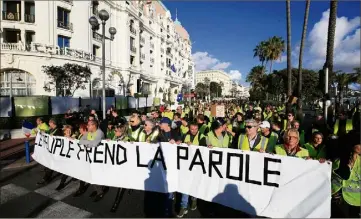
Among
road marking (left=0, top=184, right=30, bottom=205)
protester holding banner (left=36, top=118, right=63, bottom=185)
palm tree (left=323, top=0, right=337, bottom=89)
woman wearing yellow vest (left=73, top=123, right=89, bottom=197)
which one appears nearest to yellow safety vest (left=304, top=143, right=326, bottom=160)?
woman wearing yellow vest (left=73, top=123, right=89, bottom=197)

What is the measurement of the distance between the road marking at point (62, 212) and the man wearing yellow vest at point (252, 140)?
10.3 ft

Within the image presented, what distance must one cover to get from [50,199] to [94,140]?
1573mm

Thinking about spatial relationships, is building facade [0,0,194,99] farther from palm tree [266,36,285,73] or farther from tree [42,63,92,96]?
palm tree [266,36,285,73]

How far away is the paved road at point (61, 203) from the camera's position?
4.56 meters

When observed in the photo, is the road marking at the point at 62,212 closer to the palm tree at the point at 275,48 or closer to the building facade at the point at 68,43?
the building facade at the point at 68,43

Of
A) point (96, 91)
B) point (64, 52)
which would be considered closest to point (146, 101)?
point (96, 91)

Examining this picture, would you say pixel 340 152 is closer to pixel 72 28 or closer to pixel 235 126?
pixel 235 126

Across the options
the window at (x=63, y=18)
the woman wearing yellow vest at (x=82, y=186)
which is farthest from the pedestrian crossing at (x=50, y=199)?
the window at (x=63, y=18)

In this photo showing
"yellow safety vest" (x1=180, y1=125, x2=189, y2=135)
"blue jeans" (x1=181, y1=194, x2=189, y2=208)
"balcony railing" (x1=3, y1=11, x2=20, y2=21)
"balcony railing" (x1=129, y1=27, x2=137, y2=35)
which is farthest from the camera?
"balcony railing" (x1=129, y1=27, x2=137, y2=35)

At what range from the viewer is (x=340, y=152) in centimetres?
408

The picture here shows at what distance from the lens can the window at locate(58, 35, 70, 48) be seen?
27.8 m

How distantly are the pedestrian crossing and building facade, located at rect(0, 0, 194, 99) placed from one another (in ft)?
35.4

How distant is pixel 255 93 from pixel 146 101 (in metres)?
35.0

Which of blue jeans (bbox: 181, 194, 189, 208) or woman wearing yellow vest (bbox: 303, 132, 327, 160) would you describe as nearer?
woman wearing yellow vest (bbox: 303, 132, 327, 160)
